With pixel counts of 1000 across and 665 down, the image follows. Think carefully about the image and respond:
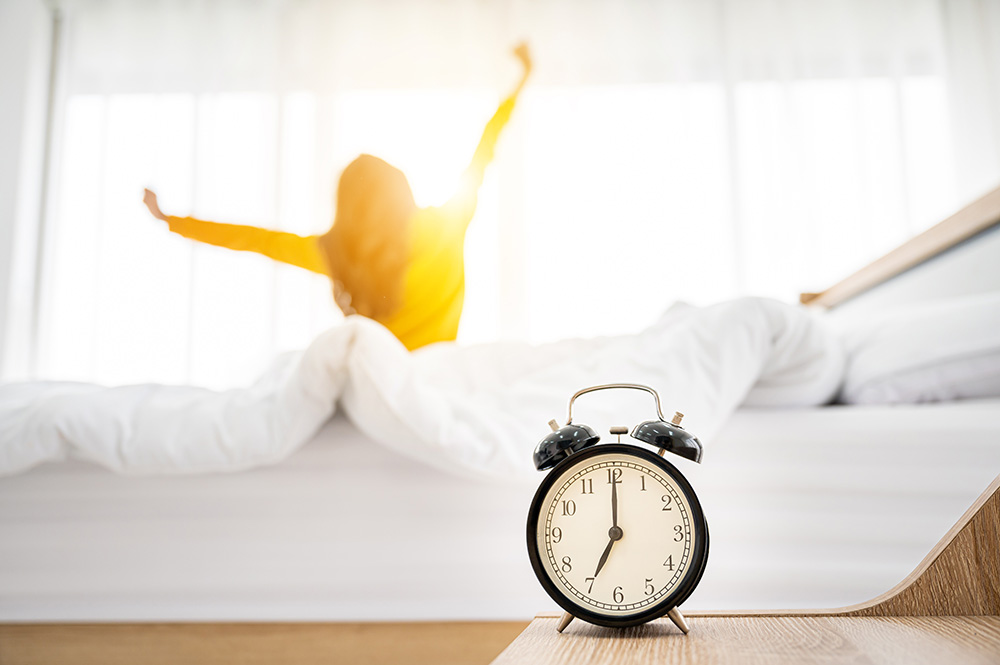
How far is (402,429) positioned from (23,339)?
2930mm

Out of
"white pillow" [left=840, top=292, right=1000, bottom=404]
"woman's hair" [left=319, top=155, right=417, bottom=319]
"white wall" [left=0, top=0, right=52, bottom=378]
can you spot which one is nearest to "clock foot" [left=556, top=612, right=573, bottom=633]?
"white pillow" [left=840, top=292, right=1000, bottom=404]

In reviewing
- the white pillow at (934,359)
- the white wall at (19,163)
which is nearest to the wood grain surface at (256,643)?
the white pillow at (934,359)

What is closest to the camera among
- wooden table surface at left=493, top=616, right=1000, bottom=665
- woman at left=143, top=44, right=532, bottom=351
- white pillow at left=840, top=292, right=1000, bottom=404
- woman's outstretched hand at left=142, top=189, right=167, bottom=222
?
wooden table surface at left=493, top=616, right=1000, bottom=665

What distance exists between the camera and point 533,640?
45cm

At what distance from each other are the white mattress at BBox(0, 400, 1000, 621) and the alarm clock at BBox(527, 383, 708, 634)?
0.38m

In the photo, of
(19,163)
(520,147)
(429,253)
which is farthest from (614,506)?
(19,163)

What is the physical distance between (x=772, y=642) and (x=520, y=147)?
2862 millimetres

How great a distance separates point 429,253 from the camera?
7.11 ft

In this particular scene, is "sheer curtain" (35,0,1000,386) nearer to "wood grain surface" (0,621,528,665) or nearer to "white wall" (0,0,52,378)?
"white wall" (0,0,52,378)

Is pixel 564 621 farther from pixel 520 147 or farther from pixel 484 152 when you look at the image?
pixel 520 147

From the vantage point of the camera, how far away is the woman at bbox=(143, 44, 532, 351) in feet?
6.35

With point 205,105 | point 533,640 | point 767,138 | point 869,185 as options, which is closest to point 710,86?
point 767,138

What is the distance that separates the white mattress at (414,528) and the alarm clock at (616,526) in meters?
0.38

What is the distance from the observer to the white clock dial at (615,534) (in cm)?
48
